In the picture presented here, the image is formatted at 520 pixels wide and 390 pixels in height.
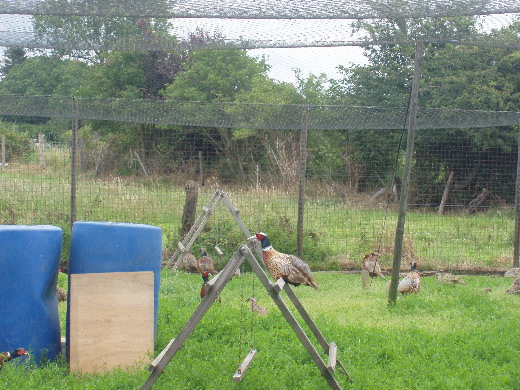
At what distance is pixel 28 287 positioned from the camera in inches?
196

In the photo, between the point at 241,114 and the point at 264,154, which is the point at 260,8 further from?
the point at 264,154

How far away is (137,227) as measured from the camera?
5.32 m

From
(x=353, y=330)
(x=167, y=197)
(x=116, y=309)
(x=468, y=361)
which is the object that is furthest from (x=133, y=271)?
(x=167, y=197)

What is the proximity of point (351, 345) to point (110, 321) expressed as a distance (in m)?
2.20

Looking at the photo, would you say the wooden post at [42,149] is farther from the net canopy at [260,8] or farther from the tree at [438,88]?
the tree at [438,88]

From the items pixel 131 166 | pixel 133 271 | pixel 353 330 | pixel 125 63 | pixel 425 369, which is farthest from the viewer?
pixel 125 63

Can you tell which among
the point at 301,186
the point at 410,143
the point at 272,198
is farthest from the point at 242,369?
the point at 272,198

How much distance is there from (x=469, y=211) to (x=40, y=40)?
8.38 metres

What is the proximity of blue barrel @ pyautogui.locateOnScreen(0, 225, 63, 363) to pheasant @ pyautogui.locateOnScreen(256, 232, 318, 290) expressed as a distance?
6.38 ft

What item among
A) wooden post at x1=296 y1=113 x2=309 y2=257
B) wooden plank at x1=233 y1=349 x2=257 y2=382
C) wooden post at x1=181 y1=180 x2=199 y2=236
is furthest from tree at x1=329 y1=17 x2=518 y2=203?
wooden plank at x1=233 y1=349 x2=257 y2=382

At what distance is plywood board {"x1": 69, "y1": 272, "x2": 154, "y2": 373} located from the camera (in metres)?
4.95

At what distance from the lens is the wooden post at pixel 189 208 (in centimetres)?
1062

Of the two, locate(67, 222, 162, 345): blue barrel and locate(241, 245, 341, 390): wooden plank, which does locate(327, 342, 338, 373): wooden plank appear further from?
locate(67, 222, 162, 345): blue barrel

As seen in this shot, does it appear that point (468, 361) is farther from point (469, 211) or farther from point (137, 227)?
point (469, 211)
